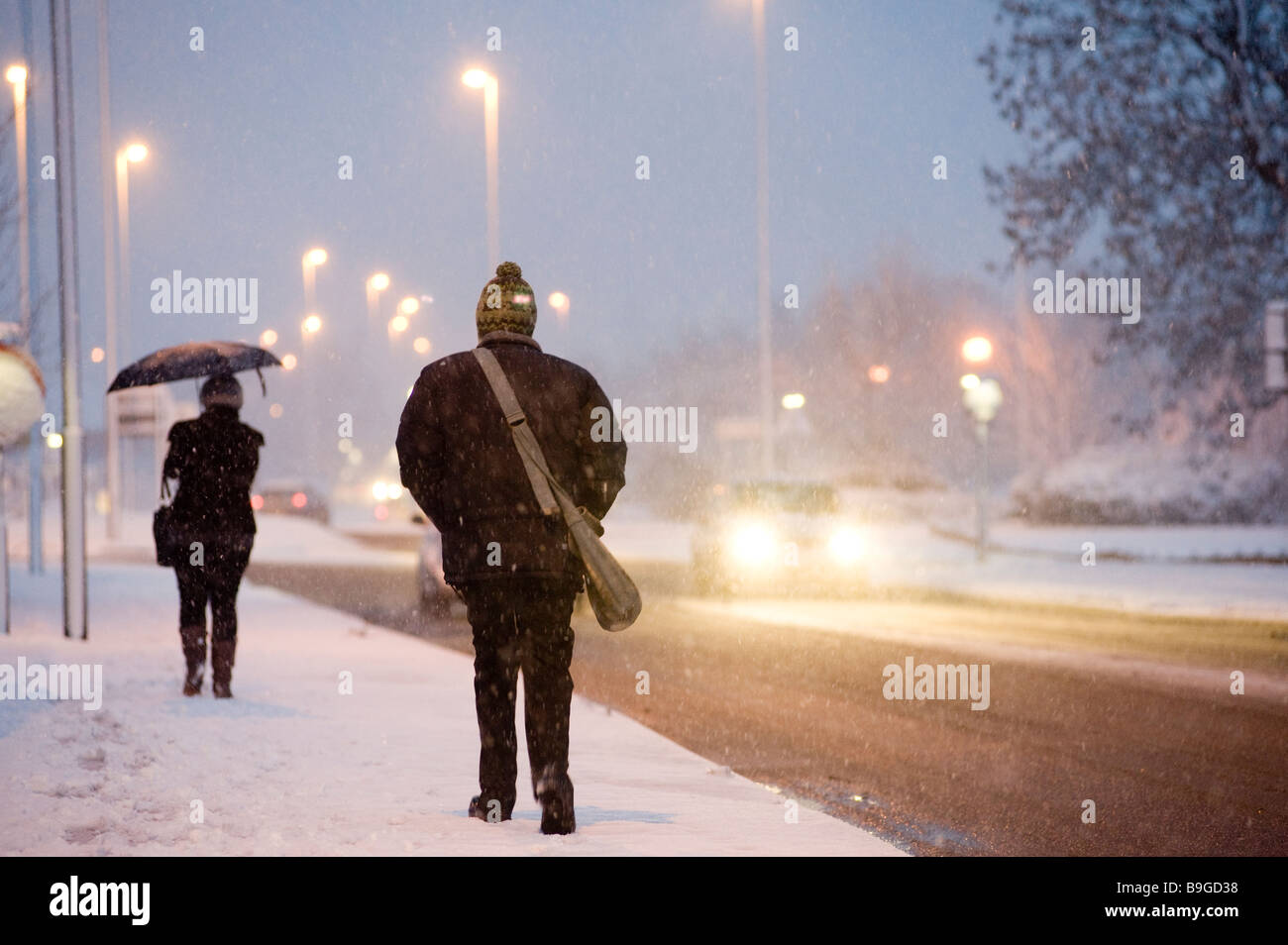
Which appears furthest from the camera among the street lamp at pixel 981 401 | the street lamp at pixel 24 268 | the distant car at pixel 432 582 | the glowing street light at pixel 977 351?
the glowing street light at pixel 977 351

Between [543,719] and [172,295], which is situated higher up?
[172,295]

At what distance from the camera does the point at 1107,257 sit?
915 inches

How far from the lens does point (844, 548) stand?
65.2ft

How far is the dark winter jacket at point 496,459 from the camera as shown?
5328 mm

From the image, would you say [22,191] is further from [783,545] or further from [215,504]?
[215,504]

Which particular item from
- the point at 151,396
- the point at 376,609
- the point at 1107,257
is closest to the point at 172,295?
the point at 376,609

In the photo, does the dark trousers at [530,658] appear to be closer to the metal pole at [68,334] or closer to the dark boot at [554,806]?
the dark boot at [554,806]

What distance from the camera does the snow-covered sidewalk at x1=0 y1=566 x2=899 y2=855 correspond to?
5.37 m

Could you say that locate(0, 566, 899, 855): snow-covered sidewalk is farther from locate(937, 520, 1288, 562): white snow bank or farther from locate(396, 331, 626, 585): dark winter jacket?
locate(937, 520, 1288, 562): white snow bank

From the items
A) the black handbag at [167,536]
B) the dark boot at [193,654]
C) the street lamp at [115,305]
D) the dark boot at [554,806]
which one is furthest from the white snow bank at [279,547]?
the dark boot at [554,806]

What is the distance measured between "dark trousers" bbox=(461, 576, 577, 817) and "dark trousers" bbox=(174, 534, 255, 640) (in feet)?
13.0

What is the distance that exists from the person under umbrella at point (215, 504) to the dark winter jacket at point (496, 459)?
3.93 m
